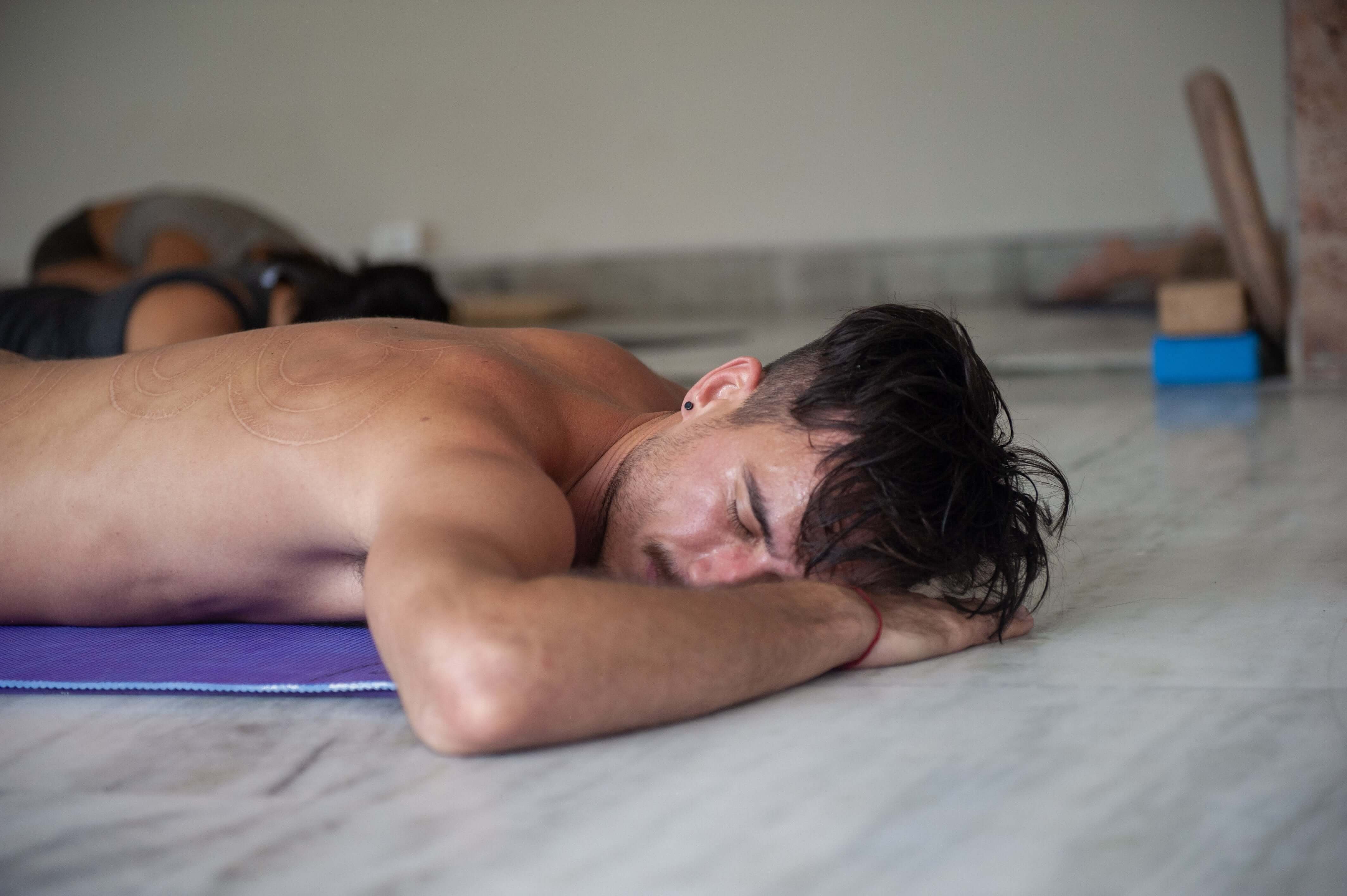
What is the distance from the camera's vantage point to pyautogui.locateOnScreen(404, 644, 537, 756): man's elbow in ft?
3.52

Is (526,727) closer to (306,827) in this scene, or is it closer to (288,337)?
(306,827)

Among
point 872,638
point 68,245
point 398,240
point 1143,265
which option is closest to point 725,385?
point 872,638

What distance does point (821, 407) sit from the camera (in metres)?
1.46

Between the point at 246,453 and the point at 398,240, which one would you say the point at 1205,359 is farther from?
the point at 398,240

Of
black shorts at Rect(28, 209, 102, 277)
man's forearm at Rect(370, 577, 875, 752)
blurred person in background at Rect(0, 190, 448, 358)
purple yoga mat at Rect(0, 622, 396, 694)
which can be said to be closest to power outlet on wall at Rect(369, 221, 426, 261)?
black shorts at Rect(28, 209, 102, 277)

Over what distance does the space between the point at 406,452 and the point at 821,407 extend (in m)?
0.48

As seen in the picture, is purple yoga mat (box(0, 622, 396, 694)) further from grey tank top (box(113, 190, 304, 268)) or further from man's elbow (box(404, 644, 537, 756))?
grey tank top (box(113, 190, 304, 268))

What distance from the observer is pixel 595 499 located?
1.58 m

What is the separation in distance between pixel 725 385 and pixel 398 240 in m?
5.96

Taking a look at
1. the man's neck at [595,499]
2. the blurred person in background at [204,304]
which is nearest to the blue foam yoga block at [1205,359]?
the blurred person in background at [204,304]

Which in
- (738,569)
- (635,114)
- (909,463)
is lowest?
(738,569)

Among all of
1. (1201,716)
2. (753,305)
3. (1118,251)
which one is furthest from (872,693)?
(753,305)

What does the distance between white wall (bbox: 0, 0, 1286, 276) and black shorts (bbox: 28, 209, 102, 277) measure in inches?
101

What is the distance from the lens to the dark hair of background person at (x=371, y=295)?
119 inches
